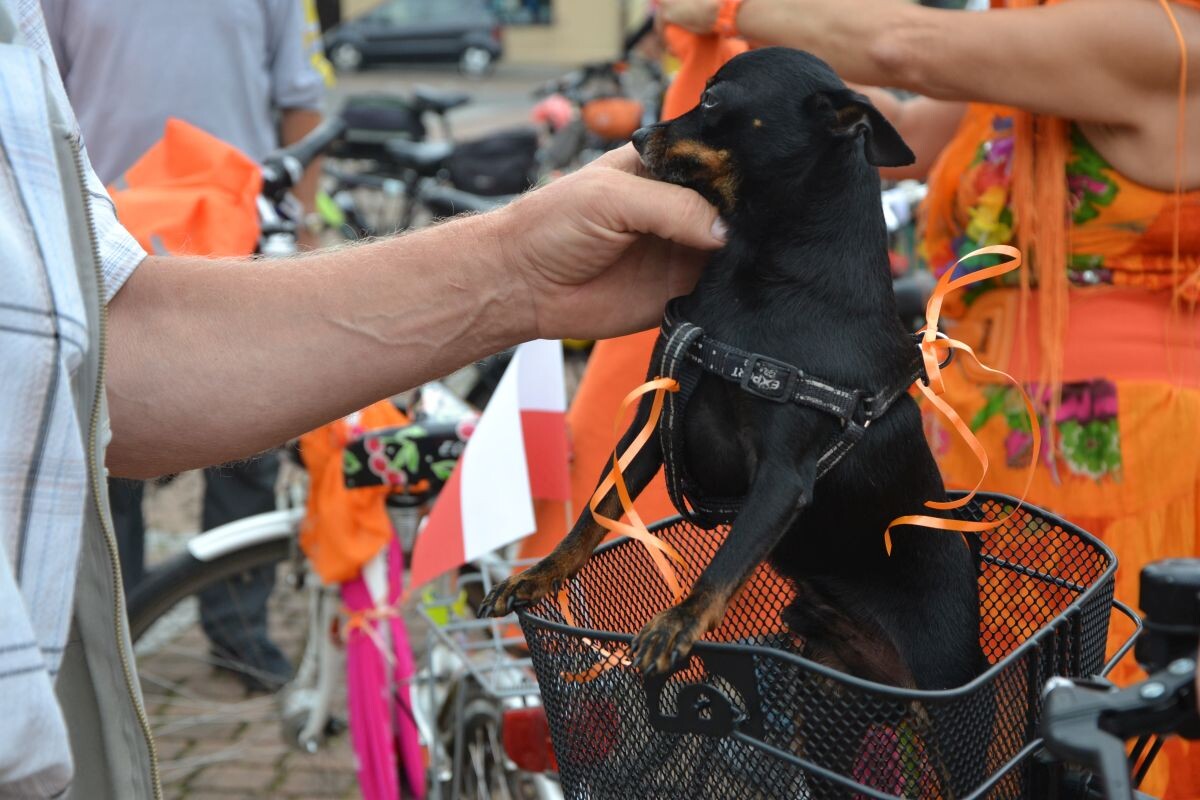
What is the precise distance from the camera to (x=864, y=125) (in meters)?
1.27

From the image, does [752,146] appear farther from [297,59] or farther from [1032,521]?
[297,59]

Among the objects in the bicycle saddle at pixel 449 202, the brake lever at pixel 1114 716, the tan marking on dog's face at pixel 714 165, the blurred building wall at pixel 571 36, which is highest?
the tan marking on dog's face at pixel 714 165

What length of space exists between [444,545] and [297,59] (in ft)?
8.53

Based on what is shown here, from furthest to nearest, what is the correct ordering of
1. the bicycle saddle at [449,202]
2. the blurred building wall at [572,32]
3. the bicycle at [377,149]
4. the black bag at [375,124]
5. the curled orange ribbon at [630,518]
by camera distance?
the blurred building wall at [572,32] < the black bag at [375,124] < the bicycle at [377,149] < the bicycle saddle at [449,202] < the curled orange ribbon at [630,518]

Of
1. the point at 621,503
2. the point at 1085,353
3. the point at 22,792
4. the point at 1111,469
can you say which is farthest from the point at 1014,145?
the point at 22,792

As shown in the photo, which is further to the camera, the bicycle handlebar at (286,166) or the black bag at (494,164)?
the black bag at (494,164)

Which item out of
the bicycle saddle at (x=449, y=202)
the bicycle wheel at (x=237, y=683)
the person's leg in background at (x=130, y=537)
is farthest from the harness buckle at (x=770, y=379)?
the bicycle saddle at (x=449, y=202)

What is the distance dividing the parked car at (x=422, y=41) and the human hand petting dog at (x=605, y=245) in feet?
81.9

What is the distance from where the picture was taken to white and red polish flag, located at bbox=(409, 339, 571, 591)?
202cm

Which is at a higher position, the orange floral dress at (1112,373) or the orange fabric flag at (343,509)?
the orange floral dress at (1112,373)

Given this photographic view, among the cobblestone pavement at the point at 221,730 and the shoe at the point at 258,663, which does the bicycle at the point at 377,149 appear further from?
the shoe at the point at 258,663

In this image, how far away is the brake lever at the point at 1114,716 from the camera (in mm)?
913

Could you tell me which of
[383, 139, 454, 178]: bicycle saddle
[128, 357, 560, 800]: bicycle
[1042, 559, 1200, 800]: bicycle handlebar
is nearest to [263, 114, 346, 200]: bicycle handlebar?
[128, 357, 560, 800]: bicycle

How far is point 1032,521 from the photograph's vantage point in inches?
56.4
